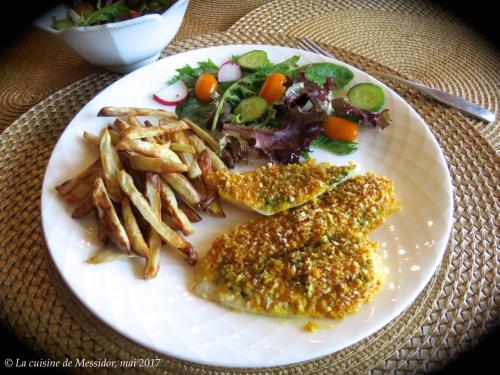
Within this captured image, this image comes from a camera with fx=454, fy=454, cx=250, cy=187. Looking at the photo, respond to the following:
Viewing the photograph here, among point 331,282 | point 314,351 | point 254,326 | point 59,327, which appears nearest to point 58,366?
point 59,327

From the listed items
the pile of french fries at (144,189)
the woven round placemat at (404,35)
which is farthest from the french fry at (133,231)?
the woven round placemat at (404,35)

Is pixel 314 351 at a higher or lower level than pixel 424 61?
lower

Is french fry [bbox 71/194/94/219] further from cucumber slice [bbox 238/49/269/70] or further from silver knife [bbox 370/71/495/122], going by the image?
silver knife [bbox 370/71/495/122]

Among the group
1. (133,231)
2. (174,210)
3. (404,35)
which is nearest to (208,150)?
(174,210)

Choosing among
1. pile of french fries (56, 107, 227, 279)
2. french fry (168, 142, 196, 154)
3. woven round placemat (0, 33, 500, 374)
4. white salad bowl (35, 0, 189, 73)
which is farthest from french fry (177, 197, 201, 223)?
white salad bowl (35, 0, 189, 73)

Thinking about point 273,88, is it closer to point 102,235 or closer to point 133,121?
point 133,121

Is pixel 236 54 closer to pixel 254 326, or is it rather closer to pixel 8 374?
pixel 254 326

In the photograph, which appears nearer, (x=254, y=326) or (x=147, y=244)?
(x=254, y=326)
